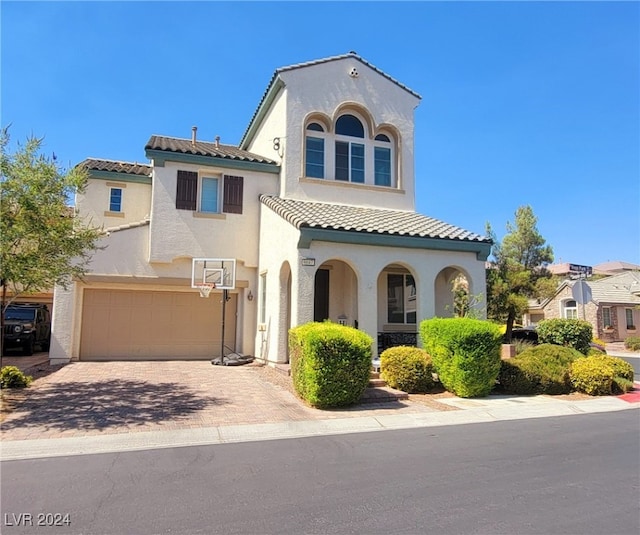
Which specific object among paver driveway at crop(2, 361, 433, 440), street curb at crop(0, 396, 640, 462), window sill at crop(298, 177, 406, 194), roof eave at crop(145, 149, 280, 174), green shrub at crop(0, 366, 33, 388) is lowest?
street curb at crop(0, 396, 640, 462)

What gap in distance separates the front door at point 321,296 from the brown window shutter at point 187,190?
4969 millimetres

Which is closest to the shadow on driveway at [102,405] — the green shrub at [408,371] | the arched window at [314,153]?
the green shrub at [408,371]

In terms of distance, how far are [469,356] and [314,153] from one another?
9165 millimetres

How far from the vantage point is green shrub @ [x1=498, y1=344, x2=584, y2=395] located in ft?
38.7

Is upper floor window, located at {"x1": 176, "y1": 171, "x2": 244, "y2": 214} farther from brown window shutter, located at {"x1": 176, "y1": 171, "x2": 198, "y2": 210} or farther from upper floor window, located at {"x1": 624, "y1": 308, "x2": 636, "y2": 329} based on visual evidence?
upper floor window, located at {"x1": 624, "y1": 308, "x2": 636, "y2": 329}

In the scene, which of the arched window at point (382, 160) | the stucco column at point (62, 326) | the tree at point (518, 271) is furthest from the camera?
the tree at point (518, 271)

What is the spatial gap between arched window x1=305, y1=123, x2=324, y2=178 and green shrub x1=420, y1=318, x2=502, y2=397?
7.77m

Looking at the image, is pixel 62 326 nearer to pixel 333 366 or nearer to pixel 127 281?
pixel 127 281

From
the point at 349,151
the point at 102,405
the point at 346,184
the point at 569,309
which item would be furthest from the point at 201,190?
the point at 569,309

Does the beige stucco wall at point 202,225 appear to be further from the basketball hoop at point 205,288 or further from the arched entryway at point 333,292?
the arched entryway at point 333,292

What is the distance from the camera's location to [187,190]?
52.5 ft

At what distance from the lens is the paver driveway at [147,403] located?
8.06m

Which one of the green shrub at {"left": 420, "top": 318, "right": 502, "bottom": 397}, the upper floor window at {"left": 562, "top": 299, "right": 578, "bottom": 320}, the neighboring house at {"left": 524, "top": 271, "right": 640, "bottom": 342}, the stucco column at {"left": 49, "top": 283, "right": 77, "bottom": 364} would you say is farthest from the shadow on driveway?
the upper floor window at {"left": 562, "top": 299, "right": 578, "bottom": 320}

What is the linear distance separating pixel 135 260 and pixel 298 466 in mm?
11539
